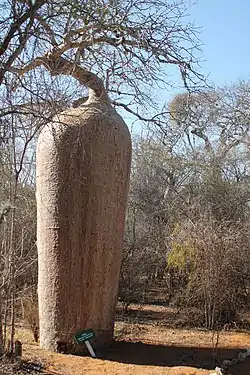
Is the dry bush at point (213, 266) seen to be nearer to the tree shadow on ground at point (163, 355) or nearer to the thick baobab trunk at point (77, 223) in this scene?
the tree shadow on ground at point (163, 355)

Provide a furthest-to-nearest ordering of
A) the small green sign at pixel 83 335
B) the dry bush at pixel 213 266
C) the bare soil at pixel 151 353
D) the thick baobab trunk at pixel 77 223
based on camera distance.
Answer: the dry bush at pixel 213 266 → the thick baobab trunk at pixel 77 223 → the small green sign at pixel 83 335 → the bare soil at pixel 151 353

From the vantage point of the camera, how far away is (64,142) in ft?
19.5

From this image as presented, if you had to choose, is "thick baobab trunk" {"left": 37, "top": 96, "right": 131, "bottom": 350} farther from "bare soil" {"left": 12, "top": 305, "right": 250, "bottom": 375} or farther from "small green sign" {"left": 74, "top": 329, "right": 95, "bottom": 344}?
"bare soil" {"left": 12, "top": 305, "right": 250, "bottom": 375}

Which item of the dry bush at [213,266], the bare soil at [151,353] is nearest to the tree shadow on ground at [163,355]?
the bare soil at [151,353]

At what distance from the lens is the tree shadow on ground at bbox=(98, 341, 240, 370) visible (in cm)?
593

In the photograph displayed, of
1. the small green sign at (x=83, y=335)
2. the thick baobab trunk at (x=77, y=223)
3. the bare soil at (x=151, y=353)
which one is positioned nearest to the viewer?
the bare soil at (x=151, y=353)

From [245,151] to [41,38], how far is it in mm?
11675

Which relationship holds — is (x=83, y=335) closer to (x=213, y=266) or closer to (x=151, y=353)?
(x=151, y=353)

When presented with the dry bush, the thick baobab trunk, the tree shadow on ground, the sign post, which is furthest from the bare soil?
the dry bush

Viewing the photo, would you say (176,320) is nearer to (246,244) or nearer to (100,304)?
(246,244)

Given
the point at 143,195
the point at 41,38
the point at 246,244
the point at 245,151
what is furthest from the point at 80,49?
the point at 245,151

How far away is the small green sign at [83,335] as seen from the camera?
5.79m

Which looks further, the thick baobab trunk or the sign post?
the thick baobab trunk

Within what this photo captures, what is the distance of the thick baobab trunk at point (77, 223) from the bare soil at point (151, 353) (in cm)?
34
